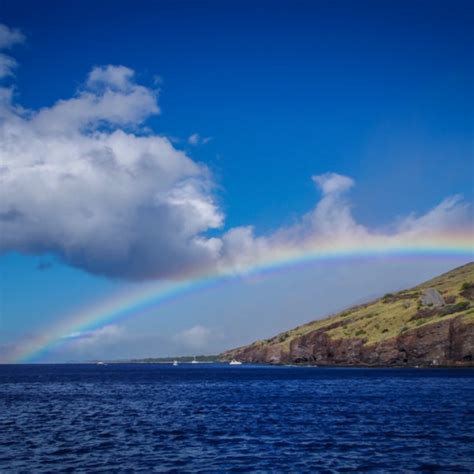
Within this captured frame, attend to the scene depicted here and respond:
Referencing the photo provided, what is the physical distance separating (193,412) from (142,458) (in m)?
32.6

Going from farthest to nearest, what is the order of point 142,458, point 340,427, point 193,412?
point 193,412 < point 340,427 < point 142,458

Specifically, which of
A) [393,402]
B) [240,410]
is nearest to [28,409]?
[240,410]

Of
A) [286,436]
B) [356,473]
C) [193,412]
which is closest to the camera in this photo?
[356,473]

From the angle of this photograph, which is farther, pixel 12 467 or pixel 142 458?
pixel 142 458

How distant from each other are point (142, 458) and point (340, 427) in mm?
23216

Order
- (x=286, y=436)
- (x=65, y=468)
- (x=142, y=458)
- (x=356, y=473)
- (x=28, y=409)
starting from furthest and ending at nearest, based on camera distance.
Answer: (x=28, y=409), (x=286, y=436), (x=142, y=458), (x=65, y=468), (x=356, y=473)

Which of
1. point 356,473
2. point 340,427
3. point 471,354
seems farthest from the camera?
point 471,354

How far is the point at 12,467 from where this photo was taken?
4034cm

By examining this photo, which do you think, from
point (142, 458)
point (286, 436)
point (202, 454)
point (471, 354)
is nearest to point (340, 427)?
point (286, 436)

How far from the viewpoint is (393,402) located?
276ft

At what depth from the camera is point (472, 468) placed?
38000mm

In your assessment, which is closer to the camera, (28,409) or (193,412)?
(193,412)

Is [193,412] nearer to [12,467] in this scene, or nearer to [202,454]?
[202,454]

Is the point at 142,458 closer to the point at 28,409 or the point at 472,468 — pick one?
the point at 472,468
